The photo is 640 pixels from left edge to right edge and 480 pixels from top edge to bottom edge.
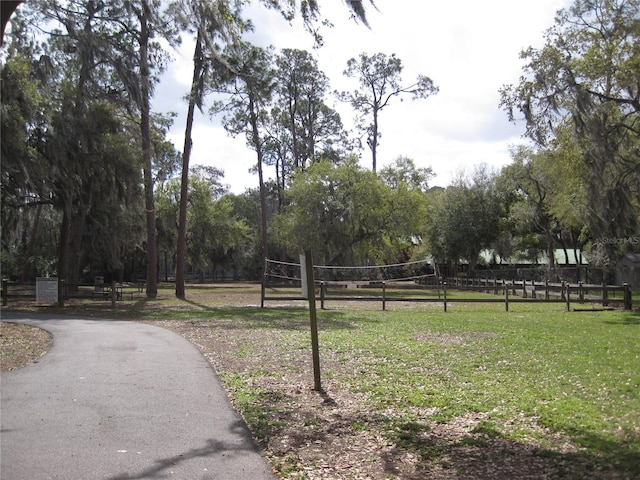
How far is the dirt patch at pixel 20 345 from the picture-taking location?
893 cm

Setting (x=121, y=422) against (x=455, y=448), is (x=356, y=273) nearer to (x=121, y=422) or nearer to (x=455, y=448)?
(x=121, y=422)

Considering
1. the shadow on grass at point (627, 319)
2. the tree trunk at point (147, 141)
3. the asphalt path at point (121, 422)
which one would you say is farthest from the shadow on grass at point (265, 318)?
the tree trunk at point (147, 141)

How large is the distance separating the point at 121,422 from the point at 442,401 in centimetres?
353

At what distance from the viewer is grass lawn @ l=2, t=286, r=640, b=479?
4.72m

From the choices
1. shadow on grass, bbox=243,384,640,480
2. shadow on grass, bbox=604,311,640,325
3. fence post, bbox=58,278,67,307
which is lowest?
shadow on grass, bbox=243,384,640,480

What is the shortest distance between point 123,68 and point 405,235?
25659mm

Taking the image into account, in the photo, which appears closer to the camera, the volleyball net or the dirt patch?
the dirt patch

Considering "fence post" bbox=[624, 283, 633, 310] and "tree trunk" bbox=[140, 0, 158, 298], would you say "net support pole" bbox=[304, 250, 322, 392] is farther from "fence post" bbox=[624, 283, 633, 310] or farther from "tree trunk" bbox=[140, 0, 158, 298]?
"tree trunk" bbox=[140, 0, 158, 298]

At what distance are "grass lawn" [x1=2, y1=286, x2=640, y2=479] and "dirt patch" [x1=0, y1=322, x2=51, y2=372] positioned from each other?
290 cm

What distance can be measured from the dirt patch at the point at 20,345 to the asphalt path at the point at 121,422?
336mm

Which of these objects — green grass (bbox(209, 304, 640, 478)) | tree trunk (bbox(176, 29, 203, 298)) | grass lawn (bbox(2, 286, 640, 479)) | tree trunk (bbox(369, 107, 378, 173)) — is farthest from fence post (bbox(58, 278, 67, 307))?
tree trunk (bbox(369, 107, 378, 173))

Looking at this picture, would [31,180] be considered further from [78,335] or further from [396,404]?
[396,404]

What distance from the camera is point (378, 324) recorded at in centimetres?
1619

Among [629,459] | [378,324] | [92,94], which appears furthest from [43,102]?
[629,459]
